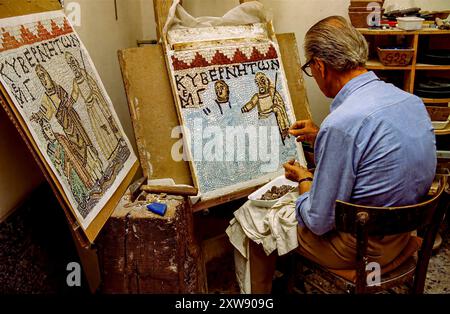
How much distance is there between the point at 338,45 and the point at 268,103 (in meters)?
0.84

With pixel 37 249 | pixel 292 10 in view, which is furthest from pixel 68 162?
pixel 292 10

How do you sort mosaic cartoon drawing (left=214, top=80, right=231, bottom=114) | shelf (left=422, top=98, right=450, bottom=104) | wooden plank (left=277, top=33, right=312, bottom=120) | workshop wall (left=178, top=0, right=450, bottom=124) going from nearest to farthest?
mosaic cartoon drawing (left=214, top=80, right=231, bottom=114) → wooden plank (left=277, top=33, right=312, bottom=120) → shelf (left=422, top=98, right=450, bottom=104) → workshop wall (left=178, top=0, right=450, bottom=124)

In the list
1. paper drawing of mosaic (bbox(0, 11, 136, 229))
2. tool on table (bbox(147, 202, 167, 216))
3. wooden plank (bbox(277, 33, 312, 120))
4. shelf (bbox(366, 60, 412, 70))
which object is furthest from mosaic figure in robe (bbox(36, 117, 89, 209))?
shelf (bbox(366, 60, 412, 70))

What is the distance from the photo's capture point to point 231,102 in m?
2.32

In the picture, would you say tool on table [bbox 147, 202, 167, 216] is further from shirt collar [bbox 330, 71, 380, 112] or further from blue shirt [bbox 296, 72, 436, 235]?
shirt collar [bbox 330, 71, 380, 112]

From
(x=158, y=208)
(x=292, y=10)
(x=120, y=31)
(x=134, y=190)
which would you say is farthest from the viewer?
(x=292, y=10)

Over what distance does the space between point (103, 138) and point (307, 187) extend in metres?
0.93

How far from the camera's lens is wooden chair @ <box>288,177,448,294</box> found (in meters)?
1.42

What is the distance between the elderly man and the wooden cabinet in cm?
123

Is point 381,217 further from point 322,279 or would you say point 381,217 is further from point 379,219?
point 322,279

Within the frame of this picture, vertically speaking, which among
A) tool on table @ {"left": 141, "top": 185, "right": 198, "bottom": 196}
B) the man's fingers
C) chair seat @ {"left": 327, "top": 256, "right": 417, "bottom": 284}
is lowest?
chair seat @ {"left": 327, "top": 256, "right": 417, "bottom": 284}

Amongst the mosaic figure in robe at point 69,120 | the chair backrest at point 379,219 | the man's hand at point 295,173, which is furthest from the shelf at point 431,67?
the mosaic figure in robe at point 69,120
